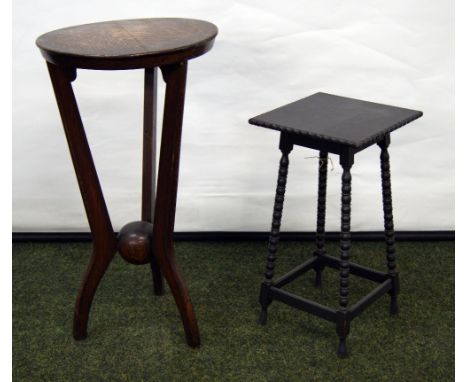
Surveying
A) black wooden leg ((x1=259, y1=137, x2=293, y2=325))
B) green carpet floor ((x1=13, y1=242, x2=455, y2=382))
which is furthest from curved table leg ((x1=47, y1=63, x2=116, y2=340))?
black wooden leg ((x1=259, y1=137, x2=293, y2=325))

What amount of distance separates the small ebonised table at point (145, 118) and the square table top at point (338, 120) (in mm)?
334

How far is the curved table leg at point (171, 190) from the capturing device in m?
2.43

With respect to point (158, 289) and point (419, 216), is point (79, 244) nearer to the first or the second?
point (158, 289)

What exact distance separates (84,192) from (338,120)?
870 millimetres

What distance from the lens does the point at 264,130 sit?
342 centimetres

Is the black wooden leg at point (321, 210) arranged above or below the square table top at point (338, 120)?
below

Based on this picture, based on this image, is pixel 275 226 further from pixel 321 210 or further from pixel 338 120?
pixel 338 120

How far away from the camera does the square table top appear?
8.13ft

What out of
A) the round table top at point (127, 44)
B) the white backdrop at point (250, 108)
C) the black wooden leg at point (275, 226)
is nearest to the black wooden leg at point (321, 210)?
the black wooden leg at point (275, 226)

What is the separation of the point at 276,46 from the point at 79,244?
124 centimetres

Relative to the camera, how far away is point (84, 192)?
8.54 ft

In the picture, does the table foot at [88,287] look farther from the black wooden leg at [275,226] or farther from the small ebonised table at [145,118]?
the black wooden leg at [275,226]

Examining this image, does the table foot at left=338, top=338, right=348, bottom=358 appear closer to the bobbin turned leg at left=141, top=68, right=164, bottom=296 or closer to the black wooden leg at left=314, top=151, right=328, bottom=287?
the black wooden leg at left=314, top=151, right=328, bottom=287
